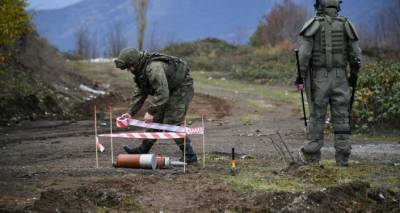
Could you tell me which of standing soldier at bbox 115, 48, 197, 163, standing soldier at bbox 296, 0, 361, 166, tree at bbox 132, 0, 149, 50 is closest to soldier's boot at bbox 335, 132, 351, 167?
standing soldier at bbox 296, 0, 361, 166

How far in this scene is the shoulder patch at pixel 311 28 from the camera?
30.7 ft

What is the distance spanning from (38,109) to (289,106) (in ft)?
27.5

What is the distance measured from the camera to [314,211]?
7.15 meters

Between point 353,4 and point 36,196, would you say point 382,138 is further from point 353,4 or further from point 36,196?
point 353,4

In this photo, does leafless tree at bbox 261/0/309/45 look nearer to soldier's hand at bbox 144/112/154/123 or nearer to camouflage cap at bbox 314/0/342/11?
camouflage cap at bbox 314/0/342/11

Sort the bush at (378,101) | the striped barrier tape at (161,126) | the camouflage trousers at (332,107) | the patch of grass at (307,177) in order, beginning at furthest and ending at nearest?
the bush at (378,101), the striped barrier tape at (161,126), the camouflage trousers at (332,107), the patch of grass at (307,177)

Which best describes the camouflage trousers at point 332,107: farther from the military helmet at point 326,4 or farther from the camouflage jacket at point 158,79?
the camouflage jacket at point 158,79

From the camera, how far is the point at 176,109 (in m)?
9.92

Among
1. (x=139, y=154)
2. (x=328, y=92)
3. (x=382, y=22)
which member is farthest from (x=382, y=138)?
(x=382, y=22)

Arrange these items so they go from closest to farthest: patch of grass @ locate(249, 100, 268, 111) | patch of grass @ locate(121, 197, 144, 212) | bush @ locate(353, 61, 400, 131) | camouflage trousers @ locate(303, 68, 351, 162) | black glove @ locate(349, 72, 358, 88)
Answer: patch of grass @ locate(121, 197, 144, 212) < camouflage trousers @ locate(303, 68, 351, 162) < black glove @ locate(349, 72, 358, 88) < bush @ locate(353, 61, 400, 131) < patch of grass @ locate(249, 100, 268, 111)

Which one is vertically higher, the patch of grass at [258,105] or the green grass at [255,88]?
the green grass at [255,88]

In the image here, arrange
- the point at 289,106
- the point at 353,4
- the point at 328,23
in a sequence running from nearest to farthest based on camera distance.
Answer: the point at 328,23 < the point at 289,106 < the point at 353,4

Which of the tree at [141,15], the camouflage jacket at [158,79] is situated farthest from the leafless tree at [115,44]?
the camouflage jacket at [158,79]

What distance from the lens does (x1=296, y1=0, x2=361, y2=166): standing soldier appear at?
939 centimetres
